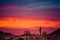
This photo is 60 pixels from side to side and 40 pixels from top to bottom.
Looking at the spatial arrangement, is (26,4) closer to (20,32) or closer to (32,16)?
(32,16)

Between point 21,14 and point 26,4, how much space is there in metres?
0.26

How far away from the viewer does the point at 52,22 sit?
205 inches

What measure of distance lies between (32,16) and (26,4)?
1.03 ft

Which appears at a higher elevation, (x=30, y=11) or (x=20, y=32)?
(x=30, y=11)

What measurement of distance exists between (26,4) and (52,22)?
73 centimetres

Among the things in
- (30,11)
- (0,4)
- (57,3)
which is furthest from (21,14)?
(57,3)

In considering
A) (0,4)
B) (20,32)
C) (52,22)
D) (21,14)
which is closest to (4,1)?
(0,4)

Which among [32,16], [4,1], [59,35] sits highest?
[4,1]

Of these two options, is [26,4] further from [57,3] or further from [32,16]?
[57,3]

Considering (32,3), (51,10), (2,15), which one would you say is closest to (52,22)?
(51,10)

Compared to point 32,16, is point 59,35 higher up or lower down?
lower down

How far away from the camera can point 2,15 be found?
524 centimetres

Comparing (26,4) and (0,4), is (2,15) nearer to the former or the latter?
(0,4)

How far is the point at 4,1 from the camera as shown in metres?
5.24
